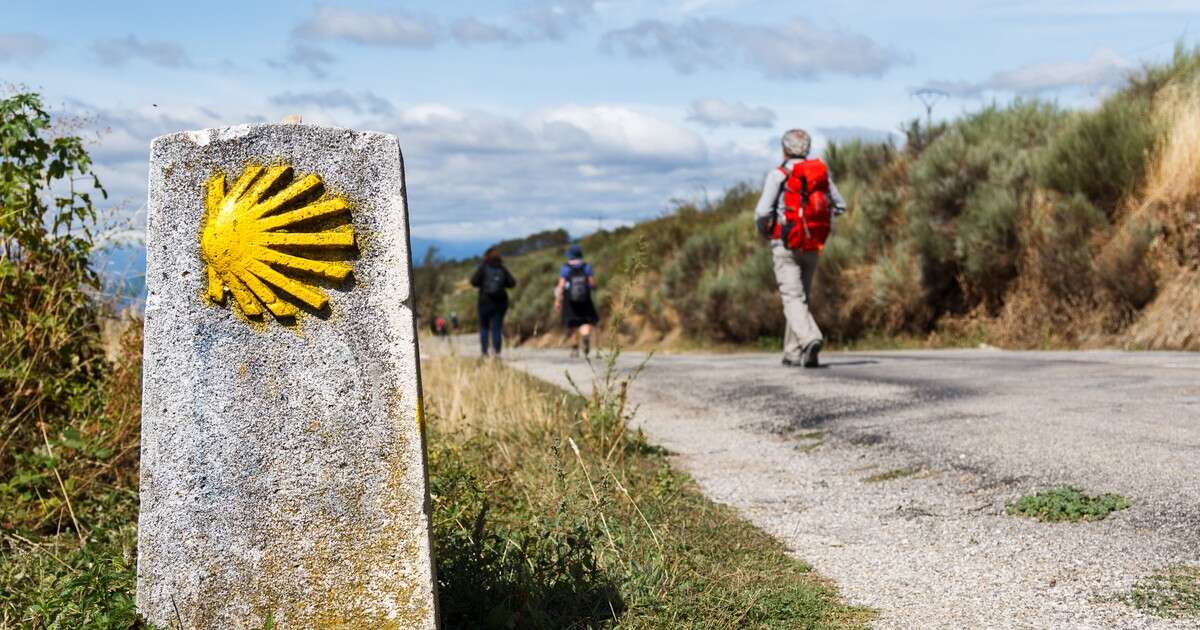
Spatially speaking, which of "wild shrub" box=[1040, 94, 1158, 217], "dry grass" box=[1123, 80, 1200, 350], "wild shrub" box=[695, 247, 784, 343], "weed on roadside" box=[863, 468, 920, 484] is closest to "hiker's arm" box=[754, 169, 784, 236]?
"dry grass" box=[1123, 80, 1200, 350]

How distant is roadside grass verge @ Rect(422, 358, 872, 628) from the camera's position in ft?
12.8

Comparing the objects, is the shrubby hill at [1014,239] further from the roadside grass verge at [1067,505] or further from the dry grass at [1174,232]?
the roadside grass verge at [1067,505]

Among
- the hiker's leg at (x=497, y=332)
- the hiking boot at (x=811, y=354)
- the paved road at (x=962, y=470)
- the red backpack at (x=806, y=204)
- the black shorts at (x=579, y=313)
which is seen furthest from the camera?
the black shorts at (x=579, y=313)

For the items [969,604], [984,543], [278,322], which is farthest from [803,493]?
[278,322]

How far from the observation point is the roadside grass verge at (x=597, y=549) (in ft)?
12.8

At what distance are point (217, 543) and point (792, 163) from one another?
29.2 ft

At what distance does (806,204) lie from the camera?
36.6ft

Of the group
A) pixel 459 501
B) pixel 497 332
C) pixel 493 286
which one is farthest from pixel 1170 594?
pixel 493 286

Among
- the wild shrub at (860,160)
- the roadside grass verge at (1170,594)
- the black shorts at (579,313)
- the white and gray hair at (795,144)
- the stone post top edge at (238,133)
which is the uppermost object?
the wild shrub at (860,160)

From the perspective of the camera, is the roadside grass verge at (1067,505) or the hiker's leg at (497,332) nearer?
the roadside grass verge at (1067,505)

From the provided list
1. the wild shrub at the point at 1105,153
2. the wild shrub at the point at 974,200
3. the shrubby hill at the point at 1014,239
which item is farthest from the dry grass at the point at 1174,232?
the wild shrub at the point at 974,200

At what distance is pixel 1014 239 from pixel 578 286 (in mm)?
5932

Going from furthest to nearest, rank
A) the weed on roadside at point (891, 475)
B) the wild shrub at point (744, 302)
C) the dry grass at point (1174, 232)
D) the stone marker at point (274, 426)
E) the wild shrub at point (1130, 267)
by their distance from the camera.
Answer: the wild shrub at point (744, 302)
the wild shrub at point (1130, 267)
the dry grass at point (1174, 232)
the weed on roadside at point (891, 475)
the stone marker at point (274, 426)

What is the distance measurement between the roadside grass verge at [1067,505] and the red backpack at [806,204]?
232 inches
